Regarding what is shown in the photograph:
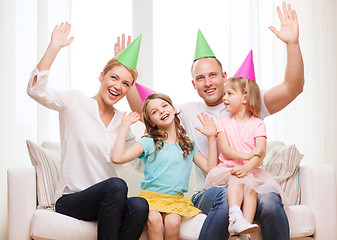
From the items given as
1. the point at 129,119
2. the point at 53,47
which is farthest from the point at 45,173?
the point at 53,47

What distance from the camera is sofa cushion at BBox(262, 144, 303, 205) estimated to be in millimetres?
1963

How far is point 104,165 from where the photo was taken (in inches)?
75.0

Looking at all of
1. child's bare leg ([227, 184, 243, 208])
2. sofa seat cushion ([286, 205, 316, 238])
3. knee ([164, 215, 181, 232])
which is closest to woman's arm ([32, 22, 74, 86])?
knee ([164, 215, 181, 232])

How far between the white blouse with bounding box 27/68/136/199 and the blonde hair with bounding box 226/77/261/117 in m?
0.56

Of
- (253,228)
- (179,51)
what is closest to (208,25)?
(179,51)

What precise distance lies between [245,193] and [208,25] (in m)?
1.56

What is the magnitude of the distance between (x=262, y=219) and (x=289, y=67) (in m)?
0.68

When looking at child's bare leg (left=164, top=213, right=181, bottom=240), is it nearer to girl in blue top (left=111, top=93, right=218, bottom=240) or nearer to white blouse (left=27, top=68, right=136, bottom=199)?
girl in blue top (left=111, top=93, right=218, bottom=240)

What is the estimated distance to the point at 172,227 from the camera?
5.50 feet

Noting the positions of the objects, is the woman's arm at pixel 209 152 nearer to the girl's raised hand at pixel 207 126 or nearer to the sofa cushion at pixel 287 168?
the girl's raised hand at pixel 207 126

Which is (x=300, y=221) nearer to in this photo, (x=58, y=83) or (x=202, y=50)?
(x=202, y=50)

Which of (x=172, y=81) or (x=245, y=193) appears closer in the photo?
(x=245, y=193)

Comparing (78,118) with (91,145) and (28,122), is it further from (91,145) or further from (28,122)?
(28,122)

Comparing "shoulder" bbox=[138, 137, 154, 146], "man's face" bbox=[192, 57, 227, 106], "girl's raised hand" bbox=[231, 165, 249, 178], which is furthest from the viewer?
"man's face" bbox=[192, 57, 227, 106]
